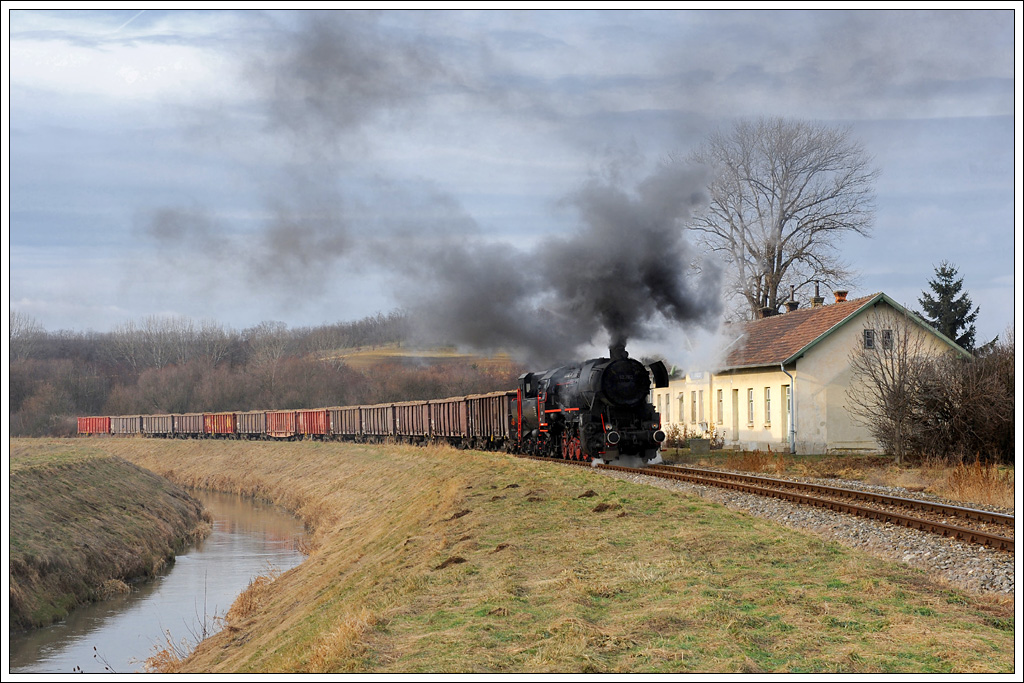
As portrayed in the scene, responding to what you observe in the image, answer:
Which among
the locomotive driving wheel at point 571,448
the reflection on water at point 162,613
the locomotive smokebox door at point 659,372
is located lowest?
the reflection on water at point 162,613

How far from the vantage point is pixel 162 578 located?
22.9 m

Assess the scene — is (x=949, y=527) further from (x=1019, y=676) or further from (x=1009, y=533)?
(x=1019, y=676)

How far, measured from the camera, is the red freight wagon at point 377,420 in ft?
154

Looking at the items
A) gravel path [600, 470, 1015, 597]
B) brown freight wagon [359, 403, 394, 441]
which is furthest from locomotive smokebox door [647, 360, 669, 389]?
brown freight wagon [359, 403, 394, 441]

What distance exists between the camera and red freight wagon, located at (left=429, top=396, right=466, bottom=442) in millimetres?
36406

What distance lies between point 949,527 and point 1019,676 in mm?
7304

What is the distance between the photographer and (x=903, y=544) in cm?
1238

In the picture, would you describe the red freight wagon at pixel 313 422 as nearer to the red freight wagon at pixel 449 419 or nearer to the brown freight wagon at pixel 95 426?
the red freight wagon at pixel 449 419

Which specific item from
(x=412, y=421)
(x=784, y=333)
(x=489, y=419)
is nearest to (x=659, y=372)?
(x=489, y=419)

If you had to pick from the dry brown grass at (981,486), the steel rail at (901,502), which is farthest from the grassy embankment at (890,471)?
the steel rail at (901,502)

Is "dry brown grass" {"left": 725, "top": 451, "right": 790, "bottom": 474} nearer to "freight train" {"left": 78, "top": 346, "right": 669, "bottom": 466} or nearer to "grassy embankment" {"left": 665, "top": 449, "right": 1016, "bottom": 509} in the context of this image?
"grassy embankment" {"left": 665, "top": 449, "right": 1016, "bottom": 509}

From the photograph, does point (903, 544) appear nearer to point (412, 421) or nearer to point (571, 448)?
point (571, 448)

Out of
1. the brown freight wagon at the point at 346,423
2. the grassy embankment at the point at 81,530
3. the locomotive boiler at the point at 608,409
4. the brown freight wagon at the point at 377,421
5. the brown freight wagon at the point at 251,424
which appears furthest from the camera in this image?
the brown freight wagon at the point at 251,424

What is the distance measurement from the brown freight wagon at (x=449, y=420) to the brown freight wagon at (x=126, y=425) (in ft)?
132
